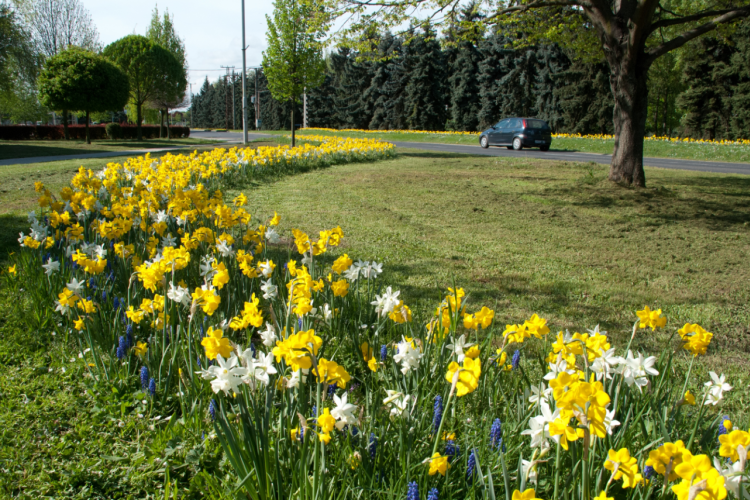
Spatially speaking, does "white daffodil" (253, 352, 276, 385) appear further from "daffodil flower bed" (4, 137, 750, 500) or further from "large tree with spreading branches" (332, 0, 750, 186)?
"large tree with spreading branches" (332, 0, 750, 186)

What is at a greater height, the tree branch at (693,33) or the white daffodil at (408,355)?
the tree branch at (693,33)

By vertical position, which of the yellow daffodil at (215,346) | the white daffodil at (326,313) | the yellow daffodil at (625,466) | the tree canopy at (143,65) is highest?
the tree canopy at (143,65)

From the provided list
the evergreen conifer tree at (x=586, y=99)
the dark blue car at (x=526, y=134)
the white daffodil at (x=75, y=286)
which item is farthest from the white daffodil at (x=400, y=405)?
the evergreen conifer tree at (x=586, y=99)

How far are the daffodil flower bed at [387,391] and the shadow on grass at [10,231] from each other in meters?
1.60

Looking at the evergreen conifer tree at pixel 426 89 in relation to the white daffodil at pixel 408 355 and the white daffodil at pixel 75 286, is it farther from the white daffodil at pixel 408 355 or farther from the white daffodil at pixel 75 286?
the white daffodil at pixel 408 355

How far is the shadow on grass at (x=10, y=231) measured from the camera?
4.92 metres

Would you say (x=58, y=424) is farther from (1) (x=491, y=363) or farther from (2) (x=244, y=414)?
(1) (x=491, y=363)

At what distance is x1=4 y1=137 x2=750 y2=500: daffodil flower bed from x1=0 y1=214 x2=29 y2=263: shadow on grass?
1.60 m

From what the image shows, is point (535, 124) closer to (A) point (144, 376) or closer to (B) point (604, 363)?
(B) point (604, 363)

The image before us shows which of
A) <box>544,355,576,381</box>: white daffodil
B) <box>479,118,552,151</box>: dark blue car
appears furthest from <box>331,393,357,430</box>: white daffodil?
<box>479,118,552,151</box>: dark blue car

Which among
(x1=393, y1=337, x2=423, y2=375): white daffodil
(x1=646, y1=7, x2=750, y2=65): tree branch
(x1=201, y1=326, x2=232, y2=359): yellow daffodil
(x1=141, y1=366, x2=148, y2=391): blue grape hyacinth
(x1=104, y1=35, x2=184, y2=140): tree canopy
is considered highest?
(x1=104, y1=35, x2=184, y2=140): tree canopy

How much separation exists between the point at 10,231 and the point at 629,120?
33.3ft

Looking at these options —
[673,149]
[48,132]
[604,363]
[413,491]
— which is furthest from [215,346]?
[48,132]

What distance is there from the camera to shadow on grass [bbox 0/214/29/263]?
194 inches
